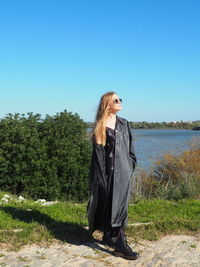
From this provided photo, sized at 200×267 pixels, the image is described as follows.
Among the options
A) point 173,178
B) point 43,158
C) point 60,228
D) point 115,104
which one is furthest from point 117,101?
point 173,178

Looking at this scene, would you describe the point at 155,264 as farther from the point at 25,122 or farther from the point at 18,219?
the point at 25,122

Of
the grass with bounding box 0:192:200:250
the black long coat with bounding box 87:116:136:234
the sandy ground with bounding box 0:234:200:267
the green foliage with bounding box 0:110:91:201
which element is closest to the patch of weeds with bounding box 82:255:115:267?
the sandy ground with bounding box 0:234:200:267

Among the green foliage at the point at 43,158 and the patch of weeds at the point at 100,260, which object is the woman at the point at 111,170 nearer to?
the patch of weeds at the point at 100,260

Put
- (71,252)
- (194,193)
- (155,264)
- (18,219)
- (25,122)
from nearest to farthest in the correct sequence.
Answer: (155,264)
(71,252)
(18,219)
(194,193)
(25,122)

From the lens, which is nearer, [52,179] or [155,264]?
[155,264]

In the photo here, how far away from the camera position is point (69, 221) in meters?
6.09

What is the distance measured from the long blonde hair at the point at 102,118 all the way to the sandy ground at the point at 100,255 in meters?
1.51

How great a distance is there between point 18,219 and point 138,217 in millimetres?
2189

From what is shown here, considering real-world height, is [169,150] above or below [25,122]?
below

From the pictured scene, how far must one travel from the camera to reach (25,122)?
395 inches

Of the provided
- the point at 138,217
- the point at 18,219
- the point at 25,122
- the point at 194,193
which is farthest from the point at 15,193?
the point at 194,193

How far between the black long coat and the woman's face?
8.4 inches

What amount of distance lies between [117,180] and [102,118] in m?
0.88

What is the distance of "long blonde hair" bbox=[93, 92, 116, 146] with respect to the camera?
15.7 feet
